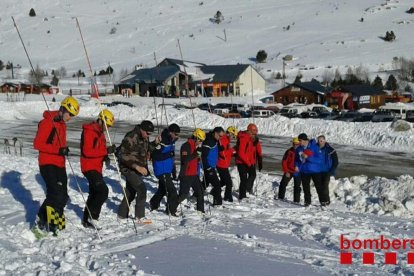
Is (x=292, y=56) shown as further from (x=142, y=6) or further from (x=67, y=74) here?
(x=142, y=6)

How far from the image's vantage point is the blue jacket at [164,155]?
30.5 ft

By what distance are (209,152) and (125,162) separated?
7.71ft

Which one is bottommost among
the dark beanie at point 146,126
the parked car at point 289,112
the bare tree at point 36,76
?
the parked car at point 289,112

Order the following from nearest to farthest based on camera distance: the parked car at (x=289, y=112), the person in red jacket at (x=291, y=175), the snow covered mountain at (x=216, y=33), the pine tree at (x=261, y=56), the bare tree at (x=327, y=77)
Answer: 1. the person in red jacket at (x=291, y=175)
2. the parked car at (x=289, y=112)
3. the bare tree at (x=327, y=77)
4. the pine tree at (x=261, y=56)
5. the snow covered mountain at (x=216, y=33)

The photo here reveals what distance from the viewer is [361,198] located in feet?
38.8

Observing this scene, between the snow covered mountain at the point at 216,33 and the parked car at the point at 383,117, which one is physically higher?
the snow covered mountain at the point at 216,33

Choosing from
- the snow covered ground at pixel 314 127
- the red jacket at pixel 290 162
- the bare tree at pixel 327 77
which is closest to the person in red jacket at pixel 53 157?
the red jacket at pixel 290 162

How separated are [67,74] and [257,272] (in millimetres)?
102200

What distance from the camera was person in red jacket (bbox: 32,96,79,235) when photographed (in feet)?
24.1

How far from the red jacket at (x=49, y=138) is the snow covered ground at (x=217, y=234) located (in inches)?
30.3

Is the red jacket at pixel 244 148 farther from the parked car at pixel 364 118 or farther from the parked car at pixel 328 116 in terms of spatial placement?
the parked car at pixel 328 116

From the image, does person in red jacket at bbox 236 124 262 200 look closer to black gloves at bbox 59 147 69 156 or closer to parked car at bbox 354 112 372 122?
black gloves at bbox 59 147 69 156

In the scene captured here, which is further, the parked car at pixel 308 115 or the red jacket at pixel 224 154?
the parked car at pixel 308 115

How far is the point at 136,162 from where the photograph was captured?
861 cm
